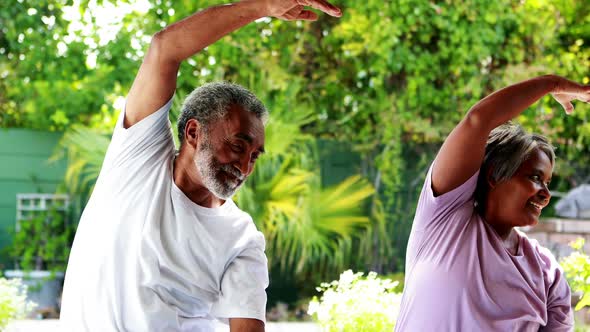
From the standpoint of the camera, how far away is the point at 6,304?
333cm

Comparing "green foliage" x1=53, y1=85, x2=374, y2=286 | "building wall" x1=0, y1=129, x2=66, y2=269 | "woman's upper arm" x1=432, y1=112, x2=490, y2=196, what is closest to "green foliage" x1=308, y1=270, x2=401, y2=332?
"woman's upper arm" x1=432, y1=112, x2=490, y2=196

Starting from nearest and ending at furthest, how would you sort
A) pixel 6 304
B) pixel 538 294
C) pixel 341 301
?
pixel 538 294 < pixel 341 301 < pixel 6 304

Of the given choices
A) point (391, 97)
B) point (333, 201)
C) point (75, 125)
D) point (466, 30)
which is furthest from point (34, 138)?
point (466, 30)

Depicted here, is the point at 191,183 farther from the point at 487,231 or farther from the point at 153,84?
the point at 487,231

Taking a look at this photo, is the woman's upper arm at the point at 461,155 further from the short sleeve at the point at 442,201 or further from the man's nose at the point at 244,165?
the man's nose at the point at 244,165

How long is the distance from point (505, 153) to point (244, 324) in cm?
60

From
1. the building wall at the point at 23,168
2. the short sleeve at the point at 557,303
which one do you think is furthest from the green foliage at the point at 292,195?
the short sleeve at the point at 557,303

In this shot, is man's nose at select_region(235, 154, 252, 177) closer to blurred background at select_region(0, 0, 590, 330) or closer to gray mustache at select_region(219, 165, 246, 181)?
gray mustache at select_region(219, 165, 246, 181)

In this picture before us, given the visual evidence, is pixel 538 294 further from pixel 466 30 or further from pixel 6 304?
pixel 466 30

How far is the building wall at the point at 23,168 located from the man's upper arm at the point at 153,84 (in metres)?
4.58

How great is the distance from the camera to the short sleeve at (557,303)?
1688mm

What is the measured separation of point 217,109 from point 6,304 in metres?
2.12

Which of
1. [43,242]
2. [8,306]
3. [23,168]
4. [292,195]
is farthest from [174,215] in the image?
[23,168]

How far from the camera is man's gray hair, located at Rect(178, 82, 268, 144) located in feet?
5.06
